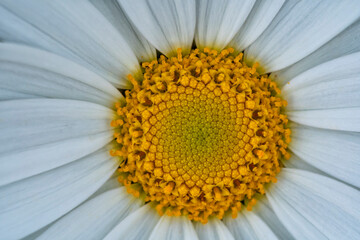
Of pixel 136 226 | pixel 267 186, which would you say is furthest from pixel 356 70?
pixel 136 226

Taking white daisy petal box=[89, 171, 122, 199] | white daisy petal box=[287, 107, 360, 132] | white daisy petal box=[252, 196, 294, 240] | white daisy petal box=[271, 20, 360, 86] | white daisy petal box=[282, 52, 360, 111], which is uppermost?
white daisy petal box=[271, 20, 360, 86]

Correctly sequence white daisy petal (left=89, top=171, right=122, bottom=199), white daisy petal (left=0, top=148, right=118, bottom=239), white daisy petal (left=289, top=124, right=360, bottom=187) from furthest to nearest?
white daisy petal (left=89, top=171, right=122, bottom=199) → white daisy petal (left=289, top=124, right=360, bottom=187) → white daisy petal (left=0, top=148, right=118, bottom=239)

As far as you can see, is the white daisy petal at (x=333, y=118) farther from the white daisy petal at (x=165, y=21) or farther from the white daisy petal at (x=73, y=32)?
the white daisy petal at (x=73, y=32)

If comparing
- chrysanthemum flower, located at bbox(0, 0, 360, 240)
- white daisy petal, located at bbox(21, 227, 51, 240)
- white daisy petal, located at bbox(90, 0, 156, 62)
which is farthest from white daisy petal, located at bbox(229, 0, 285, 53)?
white daisy petal, located at bbox(21, 227, 51, 240)

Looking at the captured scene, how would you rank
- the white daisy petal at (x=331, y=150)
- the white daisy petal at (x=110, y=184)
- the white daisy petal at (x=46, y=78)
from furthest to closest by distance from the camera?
1. the white daisy petal at (x=110, y=184)
2. the white daisy petal at (x=331, y=150)
3. the white daisy petal at (x=46, y=78)

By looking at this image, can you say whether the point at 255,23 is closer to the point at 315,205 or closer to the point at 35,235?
the point at 315,205

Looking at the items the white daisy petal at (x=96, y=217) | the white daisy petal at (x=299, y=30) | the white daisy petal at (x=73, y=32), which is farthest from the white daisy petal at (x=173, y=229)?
the white daisy petal at (x=299, y=30)

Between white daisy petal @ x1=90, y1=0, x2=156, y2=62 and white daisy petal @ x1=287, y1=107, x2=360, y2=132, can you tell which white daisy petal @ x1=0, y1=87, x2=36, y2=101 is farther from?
white daisy petal @ x1=287, y1=107, x2=360, y2=132
